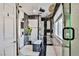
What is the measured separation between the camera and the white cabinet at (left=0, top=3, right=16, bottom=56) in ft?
5.65

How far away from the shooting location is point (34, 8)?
5.74ft

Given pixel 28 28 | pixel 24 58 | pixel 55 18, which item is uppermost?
pixel 55 18

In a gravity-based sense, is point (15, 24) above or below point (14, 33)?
above

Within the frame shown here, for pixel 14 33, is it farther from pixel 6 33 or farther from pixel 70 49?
pixel 70 49

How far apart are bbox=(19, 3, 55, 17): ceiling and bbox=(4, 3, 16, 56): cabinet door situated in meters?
0.13

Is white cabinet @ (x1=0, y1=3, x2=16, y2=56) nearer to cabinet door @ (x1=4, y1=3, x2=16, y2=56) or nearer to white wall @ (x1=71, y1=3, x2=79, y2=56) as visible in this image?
cabinet door @ (x1=4, y1=3, x2=16, y2=56)

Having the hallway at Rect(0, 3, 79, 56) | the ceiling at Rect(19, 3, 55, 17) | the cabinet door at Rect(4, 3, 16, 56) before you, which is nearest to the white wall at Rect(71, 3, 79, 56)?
the hallway at Rect(0, 3, 79, 56)

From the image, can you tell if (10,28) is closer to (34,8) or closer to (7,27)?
(7,27)

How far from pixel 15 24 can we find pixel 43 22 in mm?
335

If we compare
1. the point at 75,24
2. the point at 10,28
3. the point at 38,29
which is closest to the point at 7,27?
the point at 10,28

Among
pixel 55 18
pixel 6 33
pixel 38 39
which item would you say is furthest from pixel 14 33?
pixel 55 18

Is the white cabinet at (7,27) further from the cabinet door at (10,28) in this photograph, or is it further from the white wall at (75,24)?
the white wall at (75,24)

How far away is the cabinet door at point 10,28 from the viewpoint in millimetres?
1734

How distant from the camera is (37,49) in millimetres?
1762
